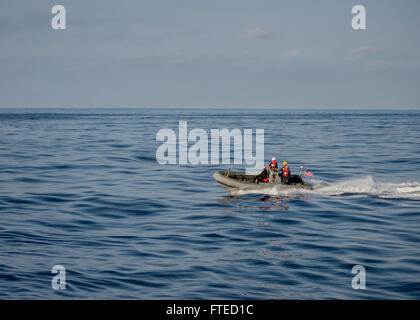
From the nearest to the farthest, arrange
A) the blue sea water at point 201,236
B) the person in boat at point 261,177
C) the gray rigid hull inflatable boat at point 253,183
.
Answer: the blue sea water at point 201,236
the gray rigid hull inflatable boat at point 253,183
the person in boat at point 261,177

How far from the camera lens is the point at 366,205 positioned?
1176 inches

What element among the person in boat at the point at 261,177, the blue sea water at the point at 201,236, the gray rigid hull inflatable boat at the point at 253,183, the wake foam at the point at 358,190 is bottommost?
the blue sea water at the point at 201,236

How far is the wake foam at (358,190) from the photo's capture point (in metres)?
32.2

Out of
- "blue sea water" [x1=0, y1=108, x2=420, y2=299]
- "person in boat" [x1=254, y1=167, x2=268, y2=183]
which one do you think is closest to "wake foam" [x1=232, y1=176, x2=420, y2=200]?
"blue sea water" [x1=0, y1=108, x2=420, y2=299]

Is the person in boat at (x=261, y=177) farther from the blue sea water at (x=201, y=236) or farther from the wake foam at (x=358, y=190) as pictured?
the blue sea water at (x=201, y=236)

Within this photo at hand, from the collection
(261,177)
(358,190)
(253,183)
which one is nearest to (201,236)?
(253,183)

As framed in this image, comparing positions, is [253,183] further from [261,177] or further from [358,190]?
[358,190]

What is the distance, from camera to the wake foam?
32.2 meters

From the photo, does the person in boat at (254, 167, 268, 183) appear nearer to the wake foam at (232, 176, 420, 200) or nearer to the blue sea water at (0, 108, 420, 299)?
the wake foam at (232, 176, 420, 200)

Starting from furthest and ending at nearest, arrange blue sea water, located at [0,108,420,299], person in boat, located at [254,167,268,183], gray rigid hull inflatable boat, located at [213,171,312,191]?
person in boat, located at [254,167,268,183]
gray rigid hull inflatable boat, located at [213,171,312,191]
blue sea water, located at [0,108,420,299]

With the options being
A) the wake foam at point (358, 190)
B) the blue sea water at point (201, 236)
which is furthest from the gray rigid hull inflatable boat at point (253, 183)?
the blue sea water at point (201, 236)

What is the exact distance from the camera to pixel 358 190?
110 feet

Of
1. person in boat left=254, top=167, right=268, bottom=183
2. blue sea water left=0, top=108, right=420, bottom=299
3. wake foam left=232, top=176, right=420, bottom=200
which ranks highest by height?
person in boat left=254, top=167, right=268, bottom=183
